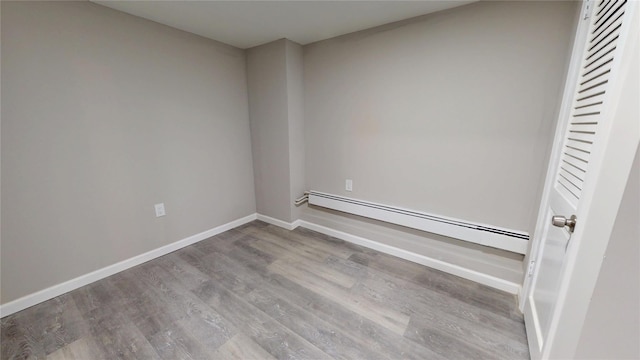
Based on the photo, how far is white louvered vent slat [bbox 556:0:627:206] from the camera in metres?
0.86

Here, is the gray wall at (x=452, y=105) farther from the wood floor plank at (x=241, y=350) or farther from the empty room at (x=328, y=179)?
the wood floor plank at (x=241, y=350)

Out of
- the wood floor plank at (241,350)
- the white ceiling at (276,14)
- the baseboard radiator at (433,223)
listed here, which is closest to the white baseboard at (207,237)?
the baseboard radiator at (433,223)

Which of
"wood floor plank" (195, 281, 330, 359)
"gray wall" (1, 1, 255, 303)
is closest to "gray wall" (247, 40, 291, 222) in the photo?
"gray wall" (1, 1, 255, 303)

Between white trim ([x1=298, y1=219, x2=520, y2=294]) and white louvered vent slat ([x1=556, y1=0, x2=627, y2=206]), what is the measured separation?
996 mm

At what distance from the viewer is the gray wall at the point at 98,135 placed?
1.54 meters

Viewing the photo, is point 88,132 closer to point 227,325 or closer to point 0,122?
point 0,122

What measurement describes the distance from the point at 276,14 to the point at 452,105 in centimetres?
156

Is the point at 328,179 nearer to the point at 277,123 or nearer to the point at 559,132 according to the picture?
the point at 277,123

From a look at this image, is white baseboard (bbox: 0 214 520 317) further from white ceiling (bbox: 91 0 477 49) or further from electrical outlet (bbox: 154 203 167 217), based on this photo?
white ceiling (bbox: 91 0 477 49)

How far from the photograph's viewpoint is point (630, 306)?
2.03 feet

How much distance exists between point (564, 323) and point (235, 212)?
9.35 feet

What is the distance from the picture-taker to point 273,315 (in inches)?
63.2

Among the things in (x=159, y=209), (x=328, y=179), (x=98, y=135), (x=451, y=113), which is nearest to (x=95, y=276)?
(x=159, y=209)

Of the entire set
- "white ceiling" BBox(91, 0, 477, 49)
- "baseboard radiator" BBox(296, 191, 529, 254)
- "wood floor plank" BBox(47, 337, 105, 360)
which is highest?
"white ceiling" BBox(91, 0, 477, 49)
